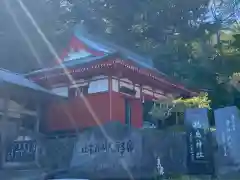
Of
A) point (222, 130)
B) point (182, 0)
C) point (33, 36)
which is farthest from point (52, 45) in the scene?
point (222, 130)

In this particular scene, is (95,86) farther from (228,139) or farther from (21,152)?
(228,139)

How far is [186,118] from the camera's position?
1141 centimetres

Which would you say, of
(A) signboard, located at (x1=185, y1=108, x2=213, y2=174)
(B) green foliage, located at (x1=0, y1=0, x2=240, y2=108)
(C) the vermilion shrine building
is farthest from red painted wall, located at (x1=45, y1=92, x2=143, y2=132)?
(B) green foliage, located at (x1=0, y1=0, x2=240, y2=108)

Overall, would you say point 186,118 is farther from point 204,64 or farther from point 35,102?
point 204,64

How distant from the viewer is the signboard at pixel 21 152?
49.7 feet

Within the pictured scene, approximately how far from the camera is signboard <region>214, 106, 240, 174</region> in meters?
10.4

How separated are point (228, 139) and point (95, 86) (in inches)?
287

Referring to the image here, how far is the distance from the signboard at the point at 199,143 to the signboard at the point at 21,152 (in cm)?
672

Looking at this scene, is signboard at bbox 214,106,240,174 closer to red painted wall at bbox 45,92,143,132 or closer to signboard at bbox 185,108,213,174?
signboard at bbox 185,108,213,174

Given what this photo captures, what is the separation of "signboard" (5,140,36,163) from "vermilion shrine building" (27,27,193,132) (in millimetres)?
2009

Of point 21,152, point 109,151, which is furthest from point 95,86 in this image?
point 109,151

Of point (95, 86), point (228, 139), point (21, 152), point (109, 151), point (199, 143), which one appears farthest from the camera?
point (95, 86)

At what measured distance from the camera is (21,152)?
1541 cm

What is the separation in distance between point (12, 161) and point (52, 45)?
12970mm
